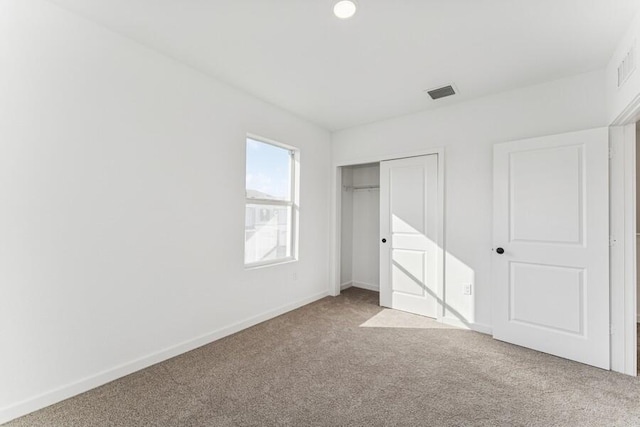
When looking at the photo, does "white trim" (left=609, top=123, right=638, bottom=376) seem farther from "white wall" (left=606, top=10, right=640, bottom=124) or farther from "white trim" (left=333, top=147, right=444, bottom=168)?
"white trim" (left=333, top=147, right=444, bottom=168)

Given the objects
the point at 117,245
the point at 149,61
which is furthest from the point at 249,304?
the point at 149,61

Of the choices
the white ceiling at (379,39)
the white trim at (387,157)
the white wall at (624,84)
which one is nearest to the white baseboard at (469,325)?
the white trim at (387,157)

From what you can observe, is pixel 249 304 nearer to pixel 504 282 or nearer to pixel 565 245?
pixel 504 282

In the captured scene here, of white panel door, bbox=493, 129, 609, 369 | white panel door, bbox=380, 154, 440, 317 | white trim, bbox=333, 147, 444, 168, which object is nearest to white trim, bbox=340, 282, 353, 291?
white panel door, bbox=380, 154, 440, 317

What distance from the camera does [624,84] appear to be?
6.96 feet

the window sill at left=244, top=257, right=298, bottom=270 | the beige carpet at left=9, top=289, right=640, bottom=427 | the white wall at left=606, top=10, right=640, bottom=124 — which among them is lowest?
the beige carpet at left=9, top=289, right=640, bottom=427

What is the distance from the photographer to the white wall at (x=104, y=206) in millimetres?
1784

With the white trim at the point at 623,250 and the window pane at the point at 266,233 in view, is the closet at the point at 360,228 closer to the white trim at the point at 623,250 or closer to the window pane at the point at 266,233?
the window pane at the point at 266,233

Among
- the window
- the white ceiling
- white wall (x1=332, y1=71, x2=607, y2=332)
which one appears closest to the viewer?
the white ceiling

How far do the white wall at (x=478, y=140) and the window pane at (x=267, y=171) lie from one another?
166cm

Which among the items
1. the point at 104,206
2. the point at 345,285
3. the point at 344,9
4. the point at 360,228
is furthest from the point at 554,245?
the point at 104,206

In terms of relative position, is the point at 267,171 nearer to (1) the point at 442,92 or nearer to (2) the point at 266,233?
(2) the point at 266,233

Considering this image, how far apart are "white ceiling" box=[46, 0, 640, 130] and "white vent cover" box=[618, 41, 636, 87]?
7.3 inches

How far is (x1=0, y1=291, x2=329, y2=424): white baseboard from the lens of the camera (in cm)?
176
